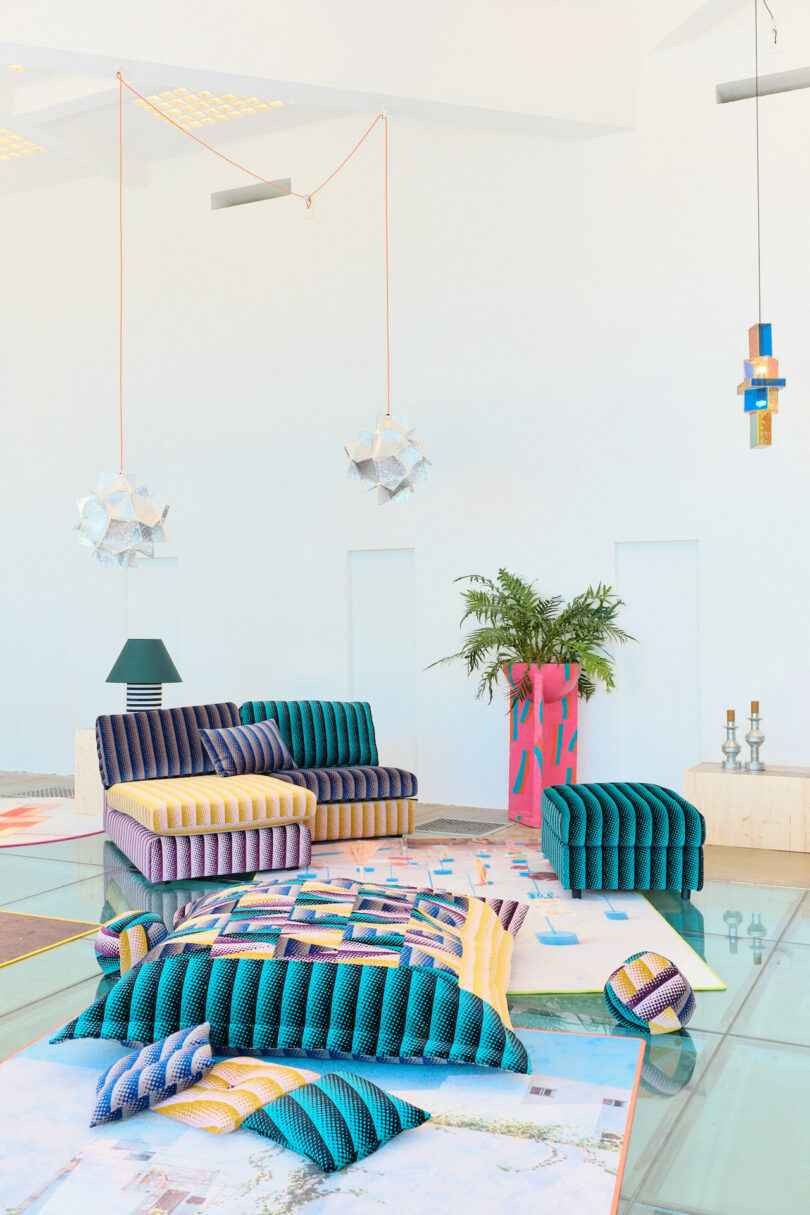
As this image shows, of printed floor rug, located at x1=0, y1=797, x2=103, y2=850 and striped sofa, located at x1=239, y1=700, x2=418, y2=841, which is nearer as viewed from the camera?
striped sofa, located at x1=239, y1=700, x2=418, y2=841

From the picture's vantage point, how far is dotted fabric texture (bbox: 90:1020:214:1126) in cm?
297

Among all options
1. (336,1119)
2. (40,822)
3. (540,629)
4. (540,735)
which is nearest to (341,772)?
(540,735)

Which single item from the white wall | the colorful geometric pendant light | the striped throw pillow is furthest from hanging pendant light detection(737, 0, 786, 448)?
the striped throw pillow

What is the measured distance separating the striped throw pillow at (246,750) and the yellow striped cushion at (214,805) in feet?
1.26

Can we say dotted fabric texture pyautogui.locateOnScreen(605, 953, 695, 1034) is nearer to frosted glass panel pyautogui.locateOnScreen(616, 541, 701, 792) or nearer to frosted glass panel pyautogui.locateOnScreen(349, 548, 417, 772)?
frosted glass panel pyautogui.locateOnScreen(616, 541, 701, 792)

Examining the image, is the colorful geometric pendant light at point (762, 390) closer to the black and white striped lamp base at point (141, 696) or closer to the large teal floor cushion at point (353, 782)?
the large teal floor cushion at point (353, 782)

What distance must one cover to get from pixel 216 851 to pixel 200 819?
0.69 ft

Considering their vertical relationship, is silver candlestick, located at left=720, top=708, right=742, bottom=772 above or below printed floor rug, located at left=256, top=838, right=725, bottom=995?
above

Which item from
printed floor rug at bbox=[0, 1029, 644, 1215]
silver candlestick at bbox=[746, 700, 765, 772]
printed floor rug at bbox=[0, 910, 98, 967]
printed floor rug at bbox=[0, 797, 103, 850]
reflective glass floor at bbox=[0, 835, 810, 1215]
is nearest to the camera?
printed floor rug at bbox=[0, 1029, 644, 1215]

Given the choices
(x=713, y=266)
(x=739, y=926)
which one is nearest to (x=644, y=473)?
(x=713, y=266)

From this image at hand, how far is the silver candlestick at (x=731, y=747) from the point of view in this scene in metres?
6.93

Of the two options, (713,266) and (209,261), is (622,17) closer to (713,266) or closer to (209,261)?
(713,266)

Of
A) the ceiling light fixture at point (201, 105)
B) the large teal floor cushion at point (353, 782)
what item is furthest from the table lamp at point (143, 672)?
the ceiling light fixture at point (201, 105)

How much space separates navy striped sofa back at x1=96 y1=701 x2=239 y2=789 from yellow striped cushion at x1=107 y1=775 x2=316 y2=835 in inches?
16.4
